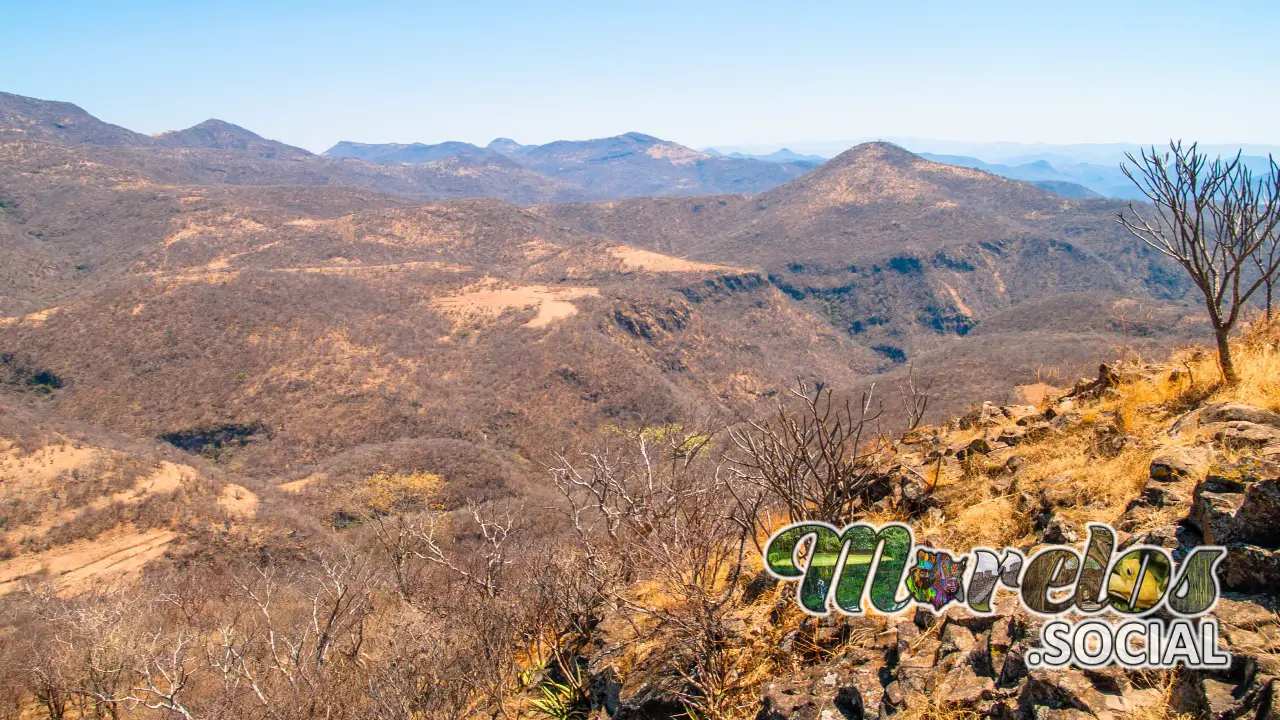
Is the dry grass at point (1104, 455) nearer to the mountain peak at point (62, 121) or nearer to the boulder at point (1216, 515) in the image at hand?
the boulder at point (1216, 515)

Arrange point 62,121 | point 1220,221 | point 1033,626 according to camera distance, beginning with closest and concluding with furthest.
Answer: point 1033,626, point 1220,221, point 62,121

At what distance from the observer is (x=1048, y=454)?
6664 mm

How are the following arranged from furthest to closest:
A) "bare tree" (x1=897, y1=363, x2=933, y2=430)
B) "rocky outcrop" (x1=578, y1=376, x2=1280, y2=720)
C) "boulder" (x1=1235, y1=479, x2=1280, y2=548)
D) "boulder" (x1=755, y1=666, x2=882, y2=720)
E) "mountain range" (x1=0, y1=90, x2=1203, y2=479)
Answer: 1. "mountain range" (x1=0, y1=90, x2=1203, y2=479)
2. "bare tree" (x1=897, y1=363, x2=933, y2=430)
3. "boulder" (x1=755, y1=666, x2=882, y2=720)
4. "boulder" (x1=1235, y1=479, x2=1280, y2=548)
5. "rocky outcrop" (x1=578, y1=376, x2=1280, y2=720)

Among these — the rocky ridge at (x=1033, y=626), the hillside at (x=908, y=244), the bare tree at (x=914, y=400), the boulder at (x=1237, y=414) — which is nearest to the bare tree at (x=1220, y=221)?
the rocky ridge at (x=1033, y=626)

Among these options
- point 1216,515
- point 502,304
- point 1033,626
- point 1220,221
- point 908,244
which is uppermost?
point 1220,221

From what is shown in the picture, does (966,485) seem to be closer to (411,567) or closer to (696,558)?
(696,558)

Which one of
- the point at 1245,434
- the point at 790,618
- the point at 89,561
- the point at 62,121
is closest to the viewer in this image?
the point at 1245,434

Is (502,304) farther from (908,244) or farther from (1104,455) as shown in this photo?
(908,244)

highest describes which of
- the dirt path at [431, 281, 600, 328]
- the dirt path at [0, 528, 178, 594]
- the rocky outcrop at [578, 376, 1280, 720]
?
the rocky outcrop at [578, 376, 1280, 720]

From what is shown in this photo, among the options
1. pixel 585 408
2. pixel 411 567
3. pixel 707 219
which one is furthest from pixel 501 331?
pixel 707 219

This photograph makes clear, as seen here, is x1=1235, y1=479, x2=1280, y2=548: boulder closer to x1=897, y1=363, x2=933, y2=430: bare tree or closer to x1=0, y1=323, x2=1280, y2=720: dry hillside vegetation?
x1=0, y1=323, x2=1280, y2=720: dry hillside vegetation

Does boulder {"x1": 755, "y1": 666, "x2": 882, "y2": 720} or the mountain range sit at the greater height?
boulder {"x1": 755, "y1": 666, "x2": 882, "y2": 720}

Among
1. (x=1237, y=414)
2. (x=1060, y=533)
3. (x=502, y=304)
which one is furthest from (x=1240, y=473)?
(x=502, y=304)

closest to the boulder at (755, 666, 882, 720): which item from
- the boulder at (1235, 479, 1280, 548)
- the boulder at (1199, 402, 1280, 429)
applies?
the boulder at (1235, 479, 1280, 548)
